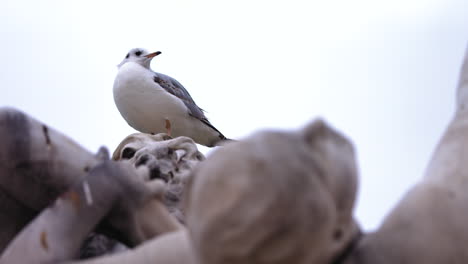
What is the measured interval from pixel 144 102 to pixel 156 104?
21cm

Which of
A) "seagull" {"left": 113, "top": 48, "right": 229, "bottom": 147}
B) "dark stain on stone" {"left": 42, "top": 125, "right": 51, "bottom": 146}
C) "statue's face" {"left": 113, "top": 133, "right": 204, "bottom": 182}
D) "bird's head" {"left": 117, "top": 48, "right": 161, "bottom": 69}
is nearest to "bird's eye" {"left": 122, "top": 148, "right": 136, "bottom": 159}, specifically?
"statue's face" {"left": 113, "top": 133, "right": 204, "bottom": 182}

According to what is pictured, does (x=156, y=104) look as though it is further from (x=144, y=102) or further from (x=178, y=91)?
(x=178, y=91)

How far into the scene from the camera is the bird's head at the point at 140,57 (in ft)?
→ 41.0

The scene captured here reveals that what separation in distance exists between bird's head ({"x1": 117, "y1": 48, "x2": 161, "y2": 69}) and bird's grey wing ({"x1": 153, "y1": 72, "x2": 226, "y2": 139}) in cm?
41

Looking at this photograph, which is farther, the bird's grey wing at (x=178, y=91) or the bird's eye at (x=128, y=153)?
the bird's grey wing at (x=178, y=91)

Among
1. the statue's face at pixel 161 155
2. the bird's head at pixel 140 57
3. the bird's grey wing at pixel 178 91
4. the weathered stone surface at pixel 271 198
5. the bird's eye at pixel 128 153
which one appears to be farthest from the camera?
the bird's head at pixel 140 57

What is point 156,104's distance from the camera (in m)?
11.2

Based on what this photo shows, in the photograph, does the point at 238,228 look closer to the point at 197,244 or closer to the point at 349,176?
the point at 197,244

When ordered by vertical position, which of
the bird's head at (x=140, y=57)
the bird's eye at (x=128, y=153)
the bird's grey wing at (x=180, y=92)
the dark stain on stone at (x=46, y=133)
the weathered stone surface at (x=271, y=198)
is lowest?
the bird's grey wing at (x=180, y=92)

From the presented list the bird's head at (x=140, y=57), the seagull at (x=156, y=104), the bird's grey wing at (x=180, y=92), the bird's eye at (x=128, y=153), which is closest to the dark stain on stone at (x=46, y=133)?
the bird's eye at (x=128, y=153)

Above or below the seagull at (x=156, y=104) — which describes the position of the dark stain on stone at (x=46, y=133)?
above

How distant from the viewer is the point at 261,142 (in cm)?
242

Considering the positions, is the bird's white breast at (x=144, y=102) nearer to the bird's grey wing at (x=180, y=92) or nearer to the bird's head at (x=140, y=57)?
the bird's grey wing at (x=180, y=92)

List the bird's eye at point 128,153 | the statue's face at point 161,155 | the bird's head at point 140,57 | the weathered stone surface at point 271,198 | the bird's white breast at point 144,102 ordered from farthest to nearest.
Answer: the bird's head at point 140,57, the bird's white breast at point 144,102, the bird's eye at point 128,153, the statue's face at point 161,155, the weathered stone surface at point 271,198
